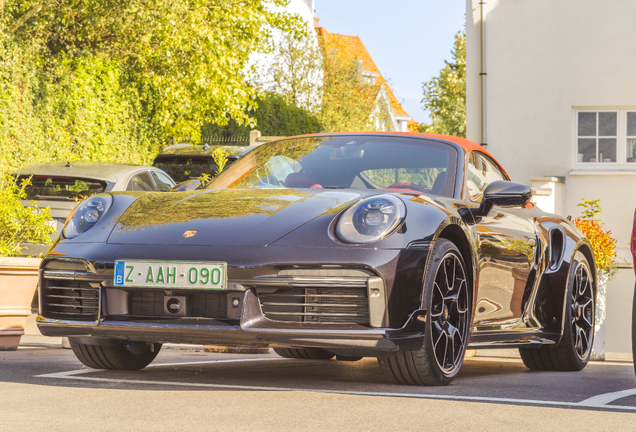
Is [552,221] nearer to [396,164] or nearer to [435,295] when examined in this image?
[396,164]

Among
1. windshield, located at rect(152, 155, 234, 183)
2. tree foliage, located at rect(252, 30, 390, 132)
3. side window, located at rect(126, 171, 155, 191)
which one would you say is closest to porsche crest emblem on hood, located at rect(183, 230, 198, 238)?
side window, located at rect(126, 171, 155, 191)

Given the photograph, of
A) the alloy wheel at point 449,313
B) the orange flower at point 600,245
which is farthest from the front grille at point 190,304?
the orange flower at point 600,245

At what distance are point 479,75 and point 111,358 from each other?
10.1 m

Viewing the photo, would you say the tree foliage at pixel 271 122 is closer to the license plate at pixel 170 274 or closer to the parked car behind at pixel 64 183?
the parked car behind at pixel 64 183

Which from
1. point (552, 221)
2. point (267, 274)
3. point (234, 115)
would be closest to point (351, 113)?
point (234, 115)

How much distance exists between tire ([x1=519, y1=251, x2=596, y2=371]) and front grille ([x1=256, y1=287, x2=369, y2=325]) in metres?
2.32

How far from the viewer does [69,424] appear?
3.37 meters

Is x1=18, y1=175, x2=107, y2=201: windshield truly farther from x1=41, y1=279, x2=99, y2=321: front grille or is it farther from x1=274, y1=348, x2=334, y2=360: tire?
x1=41, y1=279, x2=99, y2=321: front grille

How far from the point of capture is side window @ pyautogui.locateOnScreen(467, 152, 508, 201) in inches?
209

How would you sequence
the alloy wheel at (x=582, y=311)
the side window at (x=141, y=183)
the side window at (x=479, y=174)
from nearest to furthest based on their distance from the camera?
the side window at (x=479, y=174) → the alloy wheel at (x=582, y=311) → the side window at (x=141, y=183)

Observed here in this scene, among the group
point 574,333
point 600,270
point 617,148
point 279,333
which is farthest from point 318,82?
point 279,333

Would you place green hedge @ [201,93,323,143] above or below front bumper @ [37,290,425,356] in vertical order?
above

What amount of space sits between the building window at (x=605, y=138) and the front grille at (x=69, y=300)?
10471 mm

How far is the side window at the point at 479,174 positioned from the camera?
5.32 metres
